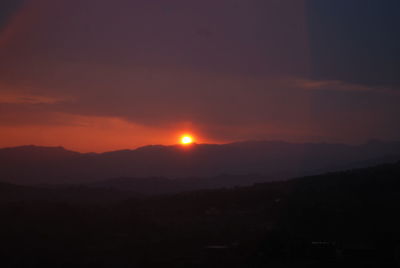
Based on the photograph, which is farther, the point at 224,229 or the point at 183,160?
the point at 183,160

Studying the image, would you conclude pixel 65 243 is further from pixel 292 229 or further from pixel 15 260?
pixel 292 229

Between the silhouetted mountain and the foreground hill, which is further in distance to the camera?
the silhouetted mountain

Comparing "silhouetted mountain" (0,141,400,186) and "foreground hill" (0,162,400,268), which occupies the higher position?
"silhouetted mountain" (0,141,400,186)

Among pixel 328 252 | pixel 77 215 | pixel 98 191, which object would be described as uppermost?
pixel 98 191

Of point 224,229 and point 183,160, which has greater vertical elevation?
point 183,160

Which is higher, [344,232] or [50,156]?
[50,156]

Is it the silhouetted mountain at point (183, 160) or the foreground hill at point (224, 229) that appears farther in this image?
the silhouetted mountain at point (183, 160)

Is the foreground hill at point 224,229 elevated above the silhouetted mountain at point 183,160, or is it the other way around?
the silhouetted mountain at point 183,160

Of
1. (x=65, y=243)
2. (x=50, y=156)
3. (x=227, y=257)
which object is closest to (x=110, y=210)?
(x=65, y=243)
